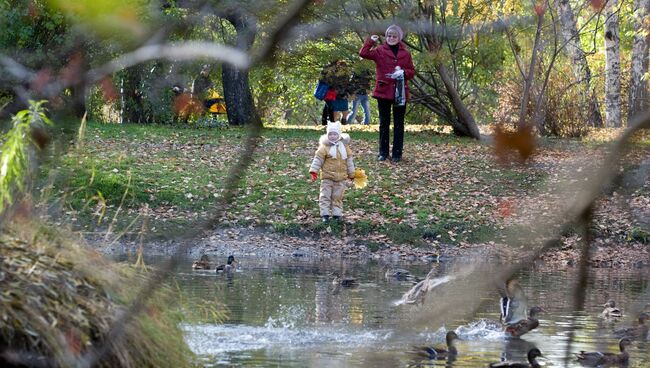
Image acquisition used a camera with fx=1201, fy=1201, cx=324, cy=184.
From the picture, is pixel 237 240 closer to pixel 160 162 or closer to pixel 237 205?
pixel 237 205

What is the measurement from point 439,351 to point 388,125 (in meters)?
12.9

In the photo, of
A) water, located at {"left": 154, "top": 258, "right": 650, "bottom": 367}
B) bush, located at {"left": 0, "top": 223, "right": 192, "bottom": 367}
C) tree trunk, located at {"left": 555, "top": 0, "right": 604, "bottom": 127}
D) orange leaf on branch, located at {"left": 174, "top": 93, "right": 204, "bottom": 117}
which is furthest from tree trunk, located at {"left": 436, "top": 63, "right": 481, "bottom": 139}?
bush, located at {"left": 0, "top": 223, "right": 192, "bottom": 367}

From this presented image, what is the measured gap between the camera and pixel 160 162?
2333 cm

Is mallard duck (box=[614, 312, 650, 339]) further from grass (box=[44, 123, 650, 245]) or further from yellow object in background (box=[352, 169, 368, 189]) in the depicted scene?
yellow object in background (box=[352, 169, 368, 189])

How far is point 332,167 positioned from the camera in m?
19.5

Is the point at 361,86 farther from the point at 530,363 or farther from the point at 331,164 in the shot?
the point at 530,363

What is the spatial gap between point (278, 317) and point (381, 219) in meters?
8.42

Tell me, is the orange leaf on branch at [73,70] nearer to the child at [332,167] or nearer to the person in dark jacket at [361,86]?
the child at [332,167]

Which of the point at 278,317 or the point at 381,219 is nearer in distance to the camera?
the point at 278,317

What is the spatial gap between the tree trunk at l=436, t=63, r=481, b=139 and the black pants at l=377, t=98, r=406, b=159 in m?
3.51

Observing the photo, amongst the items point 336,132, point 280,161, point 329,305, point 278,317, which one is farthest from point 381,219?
point 278,317

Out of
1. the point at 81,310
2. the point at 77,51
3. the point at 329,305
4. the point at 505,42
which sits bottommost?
the point at 329,305

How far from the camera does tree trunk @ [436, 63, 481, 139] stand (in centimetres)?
2691

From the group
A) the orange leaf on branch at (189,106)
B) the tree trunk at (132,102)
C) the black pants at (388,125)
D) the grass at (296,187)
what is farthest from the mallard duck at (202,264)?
the tree trunk at (132,102)
